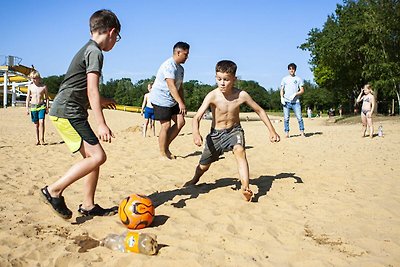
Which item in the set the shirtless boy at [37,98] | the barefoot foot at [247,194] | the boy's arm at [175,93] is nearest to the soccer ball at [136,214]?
the barefoot foot at [247,194]

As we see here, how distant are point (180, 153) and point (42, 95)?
176 inches

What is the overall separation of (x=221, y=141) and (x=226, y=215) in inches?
50.0

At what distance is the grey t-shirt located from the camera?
12.4 ft

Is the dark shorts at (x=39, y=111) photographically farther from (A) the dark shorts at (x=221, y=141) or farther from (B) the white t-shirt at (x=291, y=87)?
(B) the white t-shirt at (x=291, y=87)

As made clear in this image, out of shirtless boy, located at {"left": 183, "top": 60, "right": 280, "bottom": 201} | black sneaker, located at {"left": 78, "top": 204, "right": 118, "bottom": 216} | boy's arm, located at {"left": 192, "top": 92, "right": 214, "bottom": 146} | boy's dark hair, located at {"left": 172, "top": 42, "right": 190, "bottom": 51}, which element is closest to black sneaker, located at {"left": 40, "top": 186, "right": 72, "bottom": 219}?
black sneaker, located at {"left": 78, "top": 204, "right": 118, "bottom": 216}

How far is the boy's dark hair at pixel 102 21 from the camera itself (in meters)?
3.86

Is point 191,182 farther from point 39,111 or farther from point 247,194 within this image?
point 39,111

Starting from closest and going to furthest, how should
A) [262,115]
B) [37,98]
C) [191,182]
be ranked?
[262,115] → [191,182] → [37,98]

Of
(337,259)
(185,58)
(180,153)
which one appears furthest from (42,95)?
(337,259)

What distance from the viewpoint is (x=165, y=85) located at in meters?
7.35

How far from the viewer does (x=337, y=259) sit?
10.3ft

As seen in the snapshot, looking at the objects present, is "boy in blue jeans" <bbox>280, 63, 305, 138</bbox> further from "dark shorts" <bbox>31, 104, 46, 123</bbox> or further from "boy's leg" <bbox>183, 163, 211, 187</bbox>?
"dark shorts" <bbox>31, 104, 46, 123</bbox>

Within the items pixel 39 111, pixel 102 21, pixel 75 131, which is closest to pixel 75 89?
pixel 75 131

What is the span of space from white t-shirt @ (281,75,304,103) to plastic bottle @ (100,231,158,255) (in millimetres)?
9279
